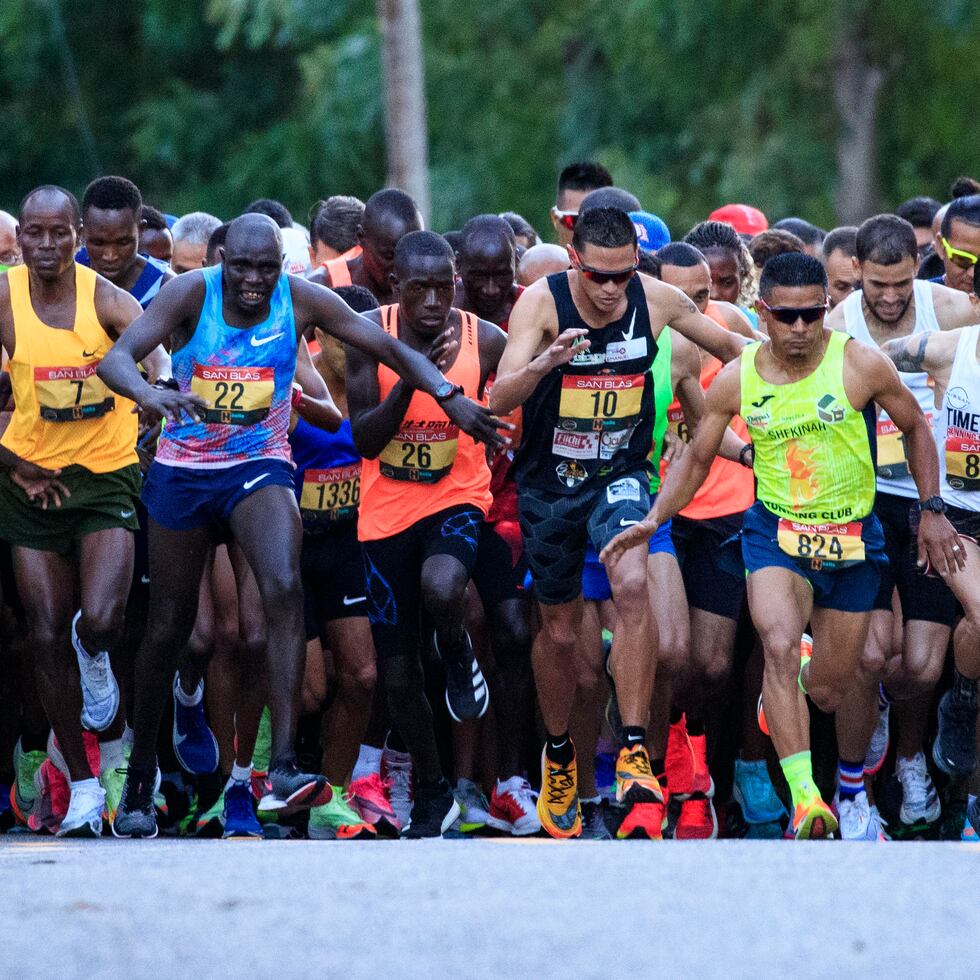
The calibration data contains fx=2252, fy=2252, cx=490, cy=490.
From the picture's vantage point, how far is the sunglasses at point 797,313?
27.5 feet

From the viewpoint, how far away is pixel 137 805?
8.99m

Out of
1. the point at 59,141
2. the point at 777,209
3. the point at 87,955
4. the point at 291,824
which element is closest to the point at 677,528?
the point at 291,824

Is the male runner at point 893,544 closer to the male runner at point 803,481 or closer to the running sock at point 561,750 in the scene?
the male runner at point 803,481

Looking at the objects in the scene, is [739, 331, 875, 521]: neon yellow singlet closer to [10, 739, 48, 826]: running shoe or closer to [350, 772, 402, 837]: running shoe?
[350, 772, 402, 837]: running shoe

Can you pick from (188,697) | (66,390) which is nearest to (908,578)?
(188,697)

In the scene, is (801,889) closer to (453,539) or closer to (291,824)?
(453,539)

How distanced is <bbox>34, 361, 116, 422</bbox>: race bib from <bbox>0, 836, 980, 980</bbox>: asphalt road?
8.59ft

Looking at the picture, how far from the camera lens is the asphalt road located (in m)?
5.49

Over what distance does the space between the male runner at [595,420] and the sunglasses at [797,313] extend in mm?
506

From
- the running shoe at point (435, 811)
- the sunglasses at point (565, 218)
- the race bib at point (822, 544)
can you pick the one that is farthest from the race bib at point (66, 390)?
the sunglasses at point (565, 218)

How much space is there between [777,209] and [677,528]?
13.9 meters

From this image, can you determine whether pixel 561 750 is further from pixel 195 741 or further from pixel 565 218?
pixel 565 218

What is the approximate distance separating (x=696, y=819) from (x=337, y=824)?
1.54 m

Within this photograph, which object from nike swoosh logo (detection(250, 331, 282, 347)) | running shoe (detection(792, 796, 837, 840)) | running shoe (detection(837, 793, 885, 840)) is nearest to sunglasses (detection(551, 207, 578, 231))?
nike swoosh logo (detection(250, 331, 282, 347))
